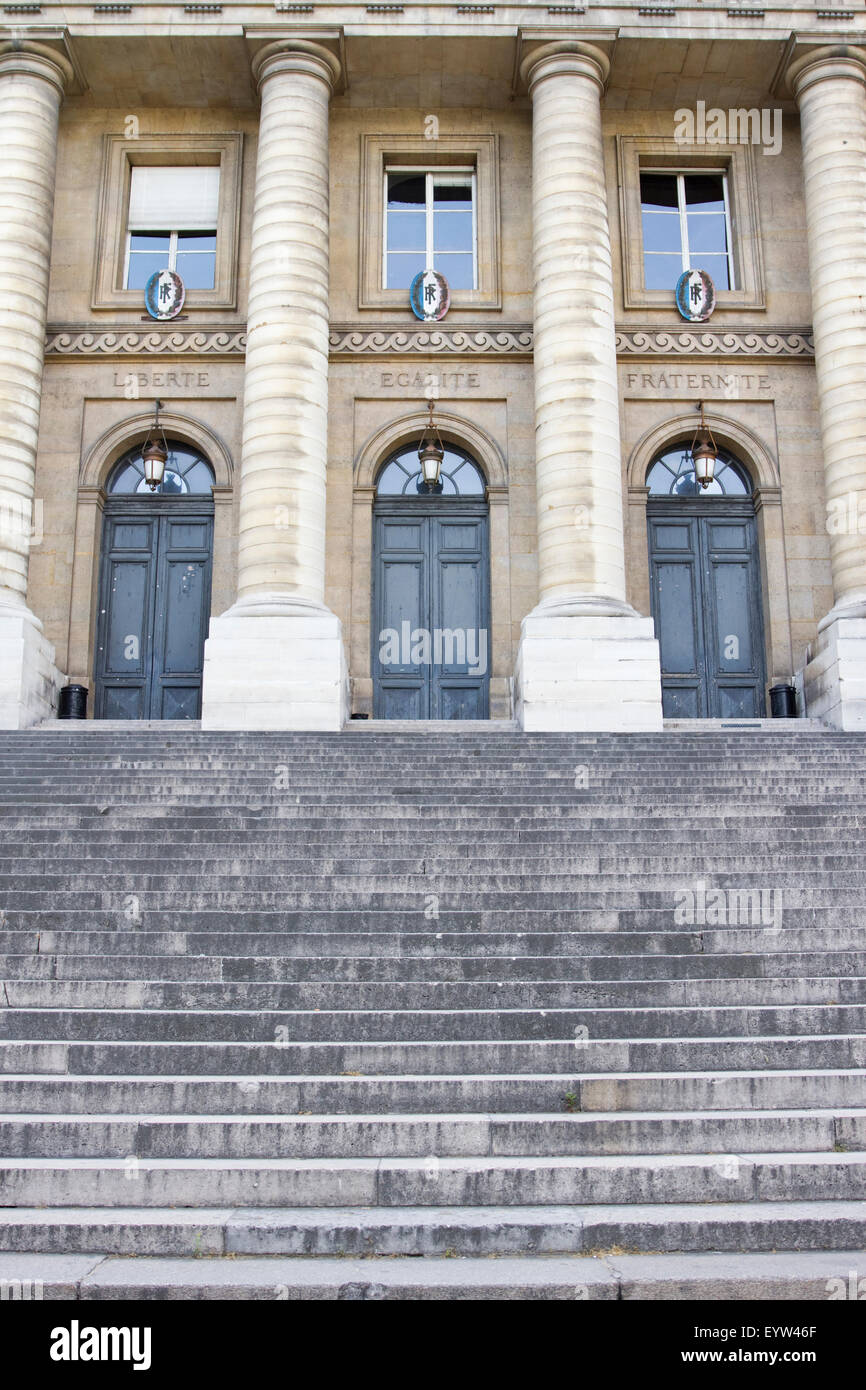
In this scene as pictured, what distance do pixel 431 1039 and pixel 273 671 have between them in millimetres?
8773

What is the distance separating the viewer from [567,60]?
17.4 meters

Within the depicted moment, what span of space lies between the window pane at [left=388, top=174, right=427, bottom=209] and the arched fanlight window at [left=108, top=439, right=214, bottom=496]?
495cm

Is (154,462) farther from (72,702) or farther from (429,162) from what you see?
(429,162)

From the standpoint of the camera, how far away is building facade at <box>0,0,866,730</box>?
53.8 ft

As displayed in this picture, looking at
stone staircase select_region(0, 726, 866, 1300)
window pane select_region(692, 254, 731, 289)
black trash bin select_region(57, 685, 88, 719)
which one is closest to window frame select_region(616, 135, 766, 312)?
window pane select_region(692, 254, 731, 289)

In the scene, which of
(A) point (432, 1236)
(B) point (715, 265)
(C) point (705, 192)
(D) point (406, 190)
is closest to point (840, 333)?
(B) point (715, 265)

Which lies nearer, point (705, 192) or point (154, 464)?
point (154, 464)

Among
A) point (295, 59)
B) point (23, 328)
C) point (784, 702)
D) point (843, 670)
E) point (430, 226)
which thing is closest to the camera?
point (843, 670)

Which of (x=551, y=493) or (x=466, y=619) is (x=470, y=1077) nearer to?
(x=551, y=493)

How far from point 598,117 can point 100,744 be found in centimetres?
1104
